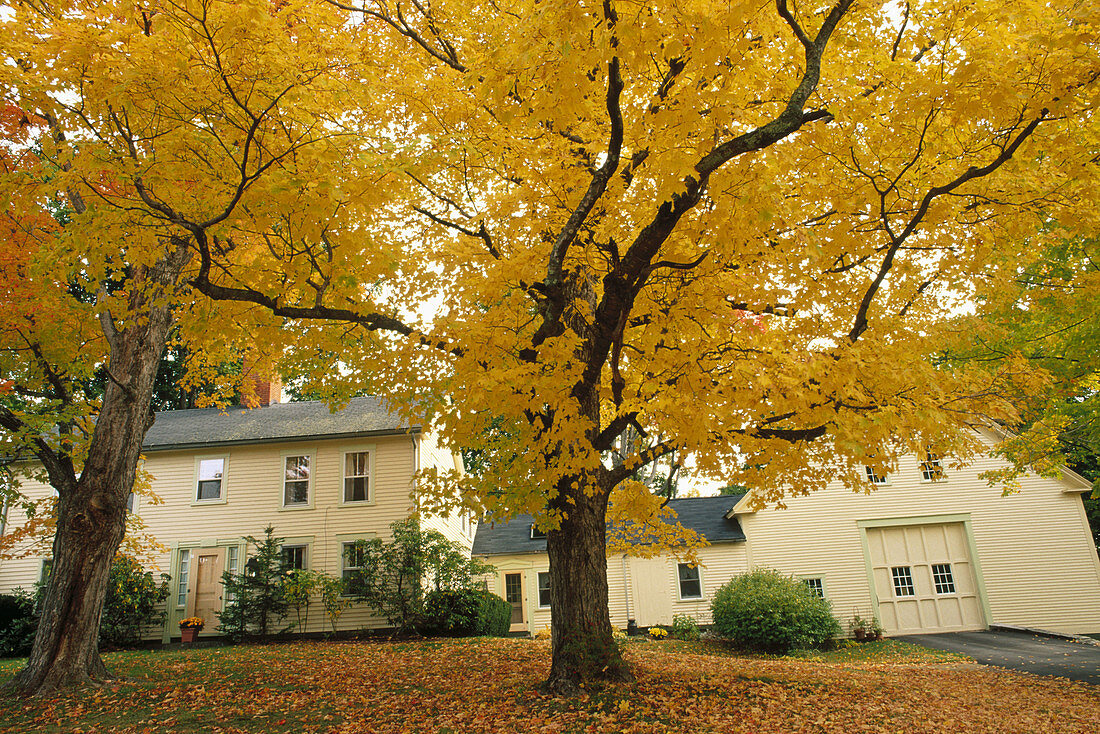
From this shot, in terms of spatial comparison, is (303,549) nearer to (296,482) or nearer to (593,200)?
(296,482)

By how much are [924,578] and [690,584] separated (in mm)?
6575

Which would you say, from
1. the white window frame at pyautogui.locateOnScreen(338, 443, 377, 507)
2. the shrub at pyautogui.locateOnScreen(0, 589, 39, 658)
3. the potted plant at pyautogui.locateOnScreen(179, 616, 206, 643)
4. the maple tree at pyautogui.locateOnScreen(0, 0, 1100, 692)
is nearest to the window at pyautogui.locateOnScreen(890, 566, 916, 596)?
the maple tree at pyautogui.locateOnScreen(0, 0, 1100, 692)

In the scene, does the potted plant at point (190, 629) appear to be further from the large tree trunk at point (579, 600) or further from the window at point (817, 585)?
the window at point (817, 585)

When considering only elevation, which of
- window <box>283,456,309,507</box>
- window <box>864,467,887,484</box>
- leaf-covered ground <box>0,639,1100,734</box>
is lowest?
leaf-covered ground <box>0,639,1100,734</box>

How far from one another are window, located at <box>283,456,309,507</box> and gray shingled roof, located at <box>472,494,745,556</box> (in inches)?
230

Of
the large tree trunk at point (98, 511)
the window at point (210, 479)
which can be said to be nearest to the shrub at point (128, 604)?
the window at point (210, 479)

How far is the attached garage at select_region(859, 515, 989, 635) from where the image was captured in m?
17.5

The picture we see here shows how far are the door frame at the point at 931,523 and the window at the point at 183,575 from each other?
18894mm

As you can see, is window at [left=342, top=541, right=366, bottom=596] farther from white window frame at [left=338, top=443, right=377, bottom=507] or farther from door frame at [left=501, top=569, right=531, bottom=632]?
door frame at [left=501, top=569, right=531, bottom=632]

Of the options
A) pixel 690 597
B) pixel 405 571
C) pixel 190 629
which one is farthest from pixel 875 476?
pixel 190 629

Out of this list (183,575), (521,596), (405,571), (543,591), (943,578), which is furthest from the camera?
(521,596)

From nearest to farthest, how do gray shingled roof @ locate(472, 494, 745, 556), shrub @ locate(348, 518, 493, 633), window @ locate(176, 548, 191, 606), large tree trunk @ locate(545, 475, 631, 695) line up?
1. large tree trunk @ locate(545, 475, 631, 695)
2. shrub @ locate(348, 518, 493, 633)
3. window @ locate(176, 548, 191, 606)
4. gray shingled roof @ locate(472, 494, 745, 556)

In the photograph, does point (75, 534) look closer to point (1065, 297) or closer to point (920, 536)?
point (1065, 297)

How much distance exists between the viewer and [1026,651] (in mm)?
13836
